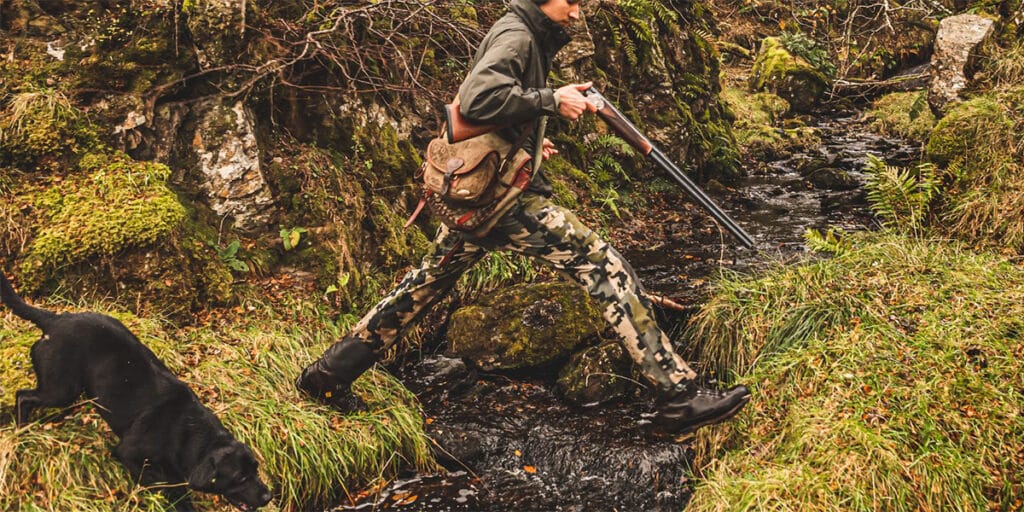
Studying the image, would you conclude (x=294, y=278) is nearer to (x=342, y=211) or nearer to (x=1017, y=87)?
(x=342, y=211)

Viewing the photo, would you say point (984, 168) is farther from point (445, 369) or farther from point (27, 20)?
point (27, 20)

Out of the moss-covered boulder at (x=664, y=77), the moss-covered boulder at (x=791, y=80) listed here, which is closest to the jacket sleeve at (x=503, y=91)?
the moss-covered boulder at (x=664, y=77)

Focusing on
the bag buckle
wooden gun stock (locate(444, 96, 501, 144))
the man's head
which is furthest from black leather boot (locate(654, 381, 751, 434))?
the man's head

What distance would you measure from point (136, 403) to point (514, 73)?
2.60 meters

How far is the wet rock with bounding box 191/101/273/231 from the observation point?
5.56 metres

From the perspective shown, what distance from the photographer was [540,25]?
12.4 ft

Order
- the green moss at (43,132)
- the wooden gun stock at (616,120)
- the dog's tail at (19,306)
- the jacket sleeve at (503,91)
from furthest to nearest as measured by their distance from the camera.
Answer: the green moss at (43,132)
the wooden gun stock at (616,120)
the jacket sleeve at (503,91)
the dog's tail at (19,306)

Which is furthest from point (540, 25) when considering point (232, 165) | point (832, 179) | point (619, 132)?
point (832, 179)

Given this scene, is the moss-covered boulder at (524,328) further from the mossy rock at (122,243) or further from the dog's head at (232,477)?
the dog's head at (232,477)

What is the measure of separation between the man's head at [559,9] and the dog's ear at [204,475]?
295 centimetres

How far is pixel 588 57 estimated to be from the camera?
9.20m

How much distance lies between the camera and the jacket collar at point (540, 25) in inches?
147

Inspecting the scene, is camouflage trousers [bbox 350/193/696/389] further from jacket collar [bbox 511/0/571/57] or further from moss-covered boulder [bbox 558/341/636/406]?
moss-covered boulder [bbox 558/341/636/406]

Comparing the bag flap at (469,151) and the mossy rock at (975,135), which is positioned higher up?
the bag flap at (469,151)
